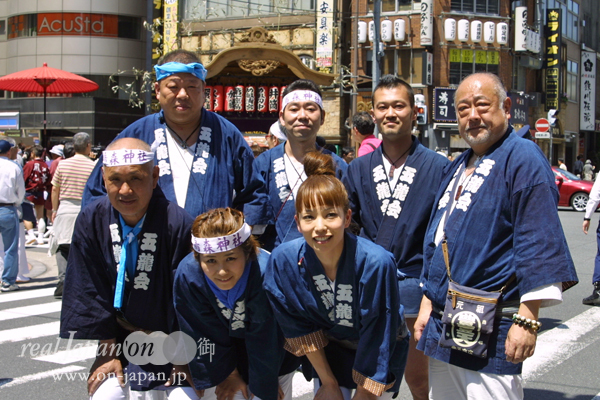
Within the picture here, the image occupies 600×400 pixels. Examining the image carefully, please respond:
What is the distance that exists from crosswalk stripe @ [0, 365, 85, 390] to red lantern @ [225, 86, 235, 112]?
13.8m

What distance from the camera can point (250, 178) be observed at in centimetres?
361

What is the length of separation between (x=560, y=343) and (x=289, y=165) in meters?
3.24

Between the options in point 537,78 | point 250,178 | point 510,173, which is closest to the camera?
point 510,173

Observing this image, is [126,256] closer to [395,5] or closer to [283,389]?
[283,389]

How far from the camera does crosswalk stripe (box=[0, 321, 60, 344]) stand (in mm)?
5738

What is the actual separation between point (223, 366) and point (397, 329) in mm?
895

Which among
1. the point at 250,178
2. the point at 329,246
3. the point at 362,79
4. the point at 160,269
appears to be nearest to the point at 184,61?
the point at 250,178

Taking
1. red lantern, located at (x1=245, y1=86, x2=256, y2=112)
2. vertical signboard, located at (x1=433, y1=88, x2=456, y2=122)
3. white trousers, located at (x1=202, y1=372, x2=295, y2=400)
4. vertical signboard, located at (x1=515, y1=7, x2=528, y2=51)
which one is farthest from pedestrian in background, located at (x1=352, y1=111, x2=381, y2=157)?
vertical signboard, located at (x1=515, y1=7, x2=528, y2=51)

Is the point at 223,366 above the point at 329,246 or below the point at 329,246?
below

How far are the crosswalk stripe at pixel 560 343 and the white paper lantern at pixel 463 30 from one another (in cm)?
2041

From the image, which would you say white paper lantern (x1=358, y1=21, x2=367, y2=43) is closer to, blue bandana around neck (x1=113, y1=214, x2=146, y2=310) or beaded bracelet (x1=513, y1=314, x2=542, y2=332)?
blue bandana around neck (x1=113, y1=214, x2=146, y2=310)

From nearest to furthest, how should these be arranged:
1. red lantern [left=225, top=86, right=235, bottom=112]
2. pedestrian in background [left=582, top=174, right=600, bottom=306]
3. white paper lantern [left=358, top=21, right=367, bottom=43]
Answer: pedestrian in background [left=582, top=174, right=600, bottom=306] → red lantern [left=225, top=86, right=235, bottom=112] → white paper lantern [left=358, top=21, right=367, bottom=43]

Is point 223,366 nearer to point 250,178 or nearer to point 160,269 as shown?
point 160,269

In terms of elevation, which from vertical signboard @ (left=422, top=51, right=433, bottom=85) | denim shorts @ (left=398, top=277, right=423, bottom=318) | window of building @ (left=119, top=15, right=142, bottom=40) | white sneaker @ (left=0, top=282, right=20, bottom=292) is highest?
window of building @ (left=119, top=15, right=142, bottom=40)
